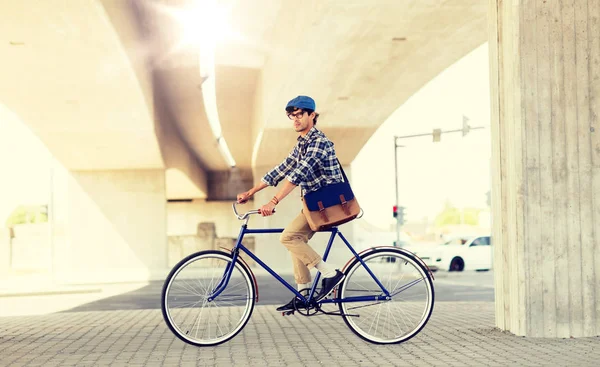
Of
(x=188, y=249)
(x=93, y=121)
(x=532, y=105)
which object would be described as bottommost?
(x=188, y=249)

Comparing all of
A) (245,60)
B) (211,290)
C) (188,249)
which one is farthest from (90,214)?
(211,290)

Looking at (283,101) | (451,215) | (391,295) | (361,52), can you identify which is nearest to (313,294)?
(391,295)

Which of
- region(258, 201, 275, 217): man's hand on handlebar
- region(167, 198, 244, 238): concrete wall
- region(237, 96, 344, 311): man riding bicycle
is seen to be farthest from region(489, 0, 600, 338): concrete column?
region(167, 198, 244, 238): concrete wall

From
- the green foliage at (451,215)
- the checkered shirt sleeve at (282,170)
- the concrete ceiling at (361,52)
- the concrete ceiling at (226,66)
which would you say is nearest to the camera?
the checkered shirt sleeve at (282,170)

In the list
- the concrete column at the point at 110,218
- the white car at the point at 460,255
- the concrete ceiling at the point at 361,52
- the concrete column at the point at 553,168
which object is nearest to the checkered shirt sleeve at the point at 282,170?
the concrete column at the point at 553,168

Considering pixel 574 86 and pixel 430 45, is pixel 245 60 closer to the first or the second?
pixel 430 45

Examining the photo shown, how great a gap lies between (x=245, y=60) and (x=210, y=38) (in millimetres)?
2540

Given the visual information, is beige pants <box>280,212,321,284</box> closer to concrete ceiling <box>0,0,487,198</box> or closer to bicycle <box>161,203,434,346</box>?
bicycle <box>161,203,434,346</box>

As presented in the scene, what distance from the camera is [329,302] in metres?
6.09

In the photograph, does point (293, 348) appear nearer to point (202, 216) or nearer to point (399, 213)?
point (399, 213)

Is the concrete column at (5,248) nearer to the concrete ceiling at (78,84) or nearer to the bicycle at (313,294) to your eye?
the concrete ceiling at (78,84)

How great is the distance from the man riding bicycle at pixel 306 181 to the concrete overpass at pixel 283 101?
1.48 m

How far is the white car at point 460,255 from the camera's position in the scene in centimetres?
2938

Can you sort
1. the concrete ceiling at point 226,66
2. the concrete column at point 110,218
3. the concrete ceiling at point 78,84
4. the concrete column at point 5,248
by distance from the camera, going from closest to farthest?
the concrete ceiling at point 226,66 → the concrete ceiling at point 78,84 → the concrete column at point 110,218 → the concrete column at point 5,248
